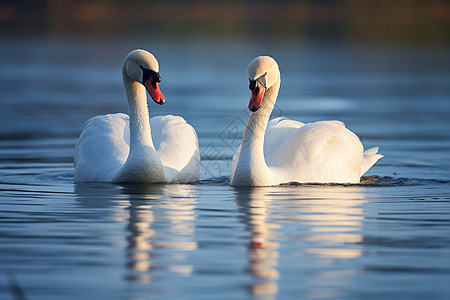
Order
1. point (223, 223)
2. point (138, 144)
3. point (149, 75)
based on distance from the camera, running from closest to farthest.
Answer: point (223, 223) → point (138, 144) → point (149, 75)

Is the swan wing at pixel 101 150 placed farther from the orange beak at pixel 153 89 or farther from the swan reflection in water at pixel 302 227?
the swan reflection in water at pixel 302 227

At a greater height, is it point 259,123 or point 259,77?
point 259,77

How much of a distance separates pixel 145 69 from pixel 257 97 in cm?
158

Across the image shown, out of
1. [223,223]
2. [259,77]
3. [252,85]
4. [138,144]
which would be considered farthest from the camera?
[138,144]

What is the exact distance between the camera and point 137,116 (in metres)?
13.5

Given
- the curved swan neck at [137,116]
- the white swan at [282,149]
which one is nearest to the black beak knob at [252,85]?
the white swan at [282,149]

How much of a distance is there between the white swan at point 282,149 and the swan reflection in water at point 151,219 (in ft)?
2.60

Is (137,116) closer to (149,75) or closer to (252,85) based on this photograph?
(149,75)

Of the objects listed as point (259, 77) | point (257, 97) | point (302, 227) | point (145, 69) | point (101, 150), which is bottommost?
point (302, 227)

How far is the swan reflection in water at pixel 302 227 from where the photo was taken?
316 inches

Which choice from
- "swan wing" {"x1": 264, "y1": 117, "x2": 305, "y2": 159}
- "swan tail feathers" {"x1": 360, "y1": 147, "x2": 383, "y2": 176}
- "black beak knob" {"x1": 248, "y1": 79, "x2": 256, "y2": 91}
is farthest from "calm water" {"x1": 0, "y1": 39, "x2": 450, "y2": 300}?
"black beak knob" {"x1": 248, "y1": 79, "x2": 256, "y2": 91}

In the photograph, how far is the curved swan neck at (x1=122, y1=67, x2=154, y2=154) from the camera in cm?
1327

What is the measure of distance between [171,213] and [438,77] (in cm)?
2326

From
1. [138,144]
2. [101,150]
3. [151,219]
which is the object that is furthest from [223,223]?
[101,150]
